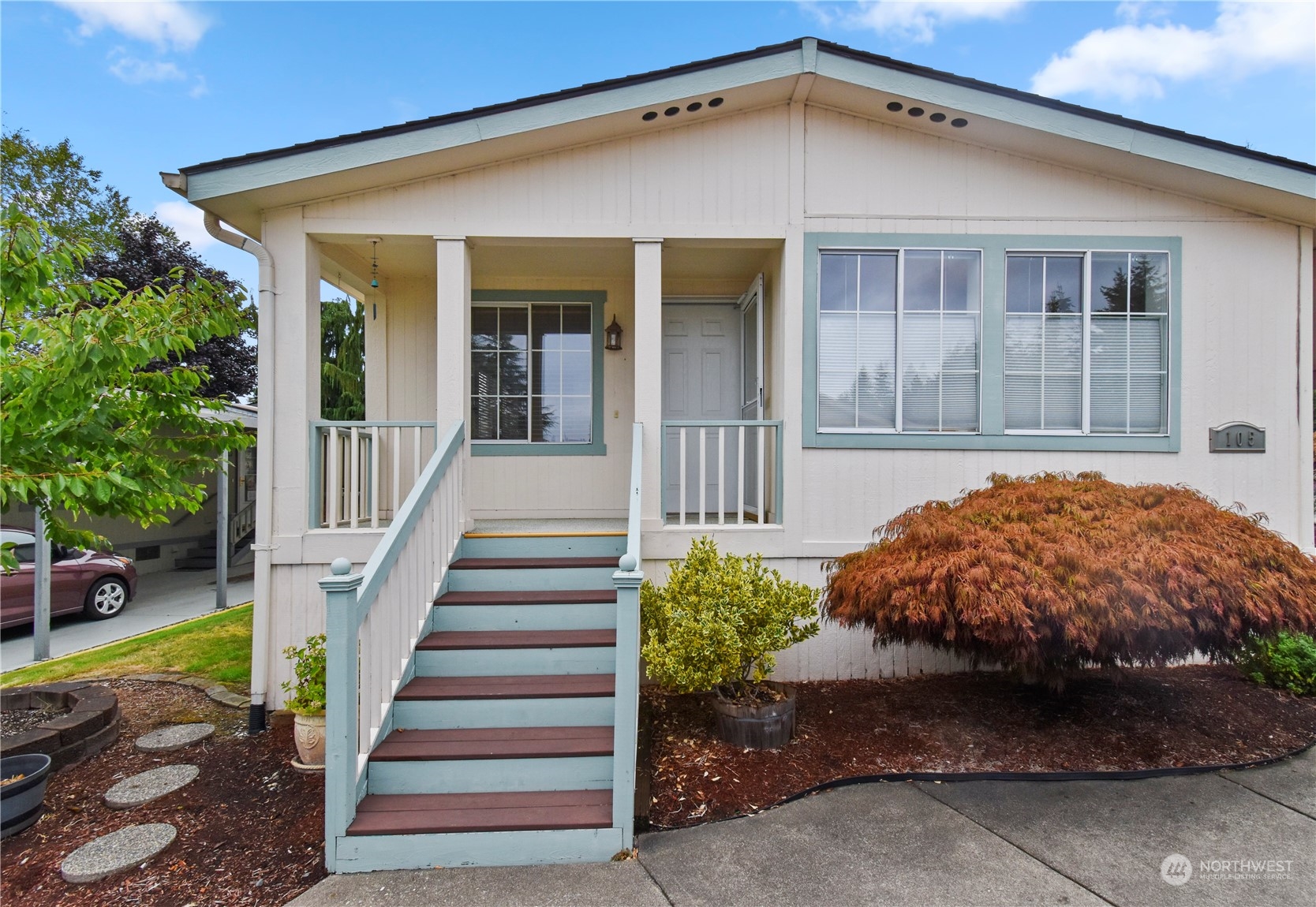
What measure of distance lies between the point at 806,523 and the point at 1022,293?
7.81ft

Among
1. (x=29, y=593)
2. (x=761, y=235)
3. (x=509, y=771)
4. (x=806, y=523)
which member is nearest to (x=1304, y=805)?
(x=806, y=523)

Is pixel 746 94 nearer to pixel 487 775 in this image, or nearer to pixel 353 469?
pixel 353 469

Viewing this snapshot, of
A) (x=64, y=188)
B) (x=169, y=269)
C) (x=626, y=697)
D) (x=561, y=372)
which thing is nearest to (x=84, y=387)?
(x=626, y=697)

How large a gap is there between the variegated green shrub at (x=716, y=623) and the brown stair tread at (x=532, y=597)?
289mm

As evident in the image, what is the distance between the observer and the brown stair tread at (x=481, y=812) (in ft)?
8.30

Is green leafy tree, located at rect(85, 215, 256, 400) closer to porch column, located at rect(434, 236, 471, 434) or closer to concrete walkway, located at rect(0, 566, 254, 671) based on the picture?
concrete walkway, located at rect(0, 566, 254, 671)

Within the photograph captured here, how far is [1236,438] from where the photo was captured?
14.6 feet

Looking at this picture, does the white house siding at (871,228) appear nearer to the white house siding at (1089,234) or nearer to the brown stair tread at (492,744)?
the white house siding at (1089,234)

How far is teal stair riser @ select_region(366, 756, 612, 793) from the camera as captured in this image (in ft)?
9.07

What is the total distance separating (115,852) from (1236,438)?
23.5 ft

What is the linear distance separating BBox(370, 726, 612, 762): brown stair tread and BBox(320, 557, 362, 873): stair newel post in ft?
0.85

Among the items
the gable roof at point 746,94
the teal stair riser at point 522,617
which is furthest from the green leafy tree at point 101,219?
the teal stair riser at point 522,617

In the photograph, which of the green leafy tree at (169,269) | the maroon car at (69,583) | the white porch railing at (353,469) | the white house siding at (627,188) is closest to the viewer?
the white porch railing at (353,469)
